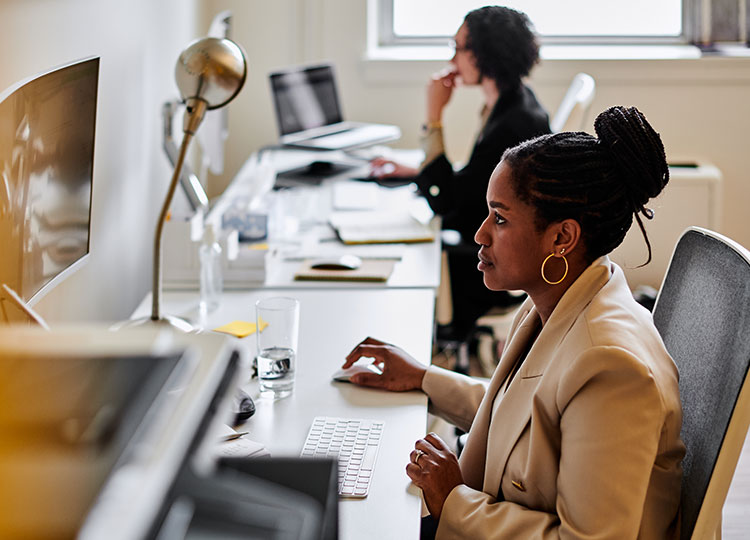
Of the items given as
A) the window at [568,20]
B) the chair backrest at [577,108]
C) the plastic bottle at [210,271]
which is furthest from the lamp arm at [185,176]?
the window at [568,20]

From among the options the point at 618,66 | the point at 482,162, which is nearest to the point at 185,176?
the point at 482,162

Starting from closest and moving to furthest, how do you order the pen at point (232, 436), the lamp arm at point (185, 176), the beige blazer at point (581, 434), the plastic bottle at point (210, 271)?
1. the beige blazer at point (581, 434)
2. the pen at point (232, 436)
3. the plastic bottle at point (210, 271)
4. the lamp arm at point (185, 176)

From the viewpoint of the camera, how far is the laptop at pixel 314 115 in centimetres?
330

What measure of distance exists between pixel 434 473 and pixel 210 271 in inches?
35.9

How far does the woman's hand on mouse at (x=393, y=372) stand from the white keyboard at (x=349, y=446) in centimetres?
14

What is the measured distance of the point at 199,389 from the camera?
623 mm

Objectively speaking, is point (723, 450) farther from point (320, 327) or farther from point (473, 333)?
point (473, 333)

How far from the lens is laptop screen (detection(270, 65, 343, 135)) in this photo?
10.8 feet

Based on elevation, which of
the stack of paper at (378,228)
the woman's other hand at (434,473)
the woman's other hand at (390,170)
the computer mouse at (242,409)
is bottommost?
A: the woman's other hand at (434,473)

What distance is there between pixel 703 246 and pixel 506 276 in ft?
1.00

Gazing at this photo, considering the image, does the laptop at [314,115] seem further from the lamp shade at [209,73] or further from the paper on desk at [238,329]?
the paper on desk at [238,329]

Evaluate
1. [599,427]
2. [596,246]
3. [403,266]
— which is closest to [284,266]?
[403,266]

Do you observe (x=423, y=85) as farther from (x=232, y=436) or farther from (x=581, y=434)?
(x=581, y=434)

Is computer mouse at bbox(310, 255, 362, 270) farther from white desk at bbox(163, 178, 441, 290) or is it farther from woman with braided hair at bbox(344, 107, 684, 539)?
woman with braided hair at bbox(344, 107, 684, 539)
